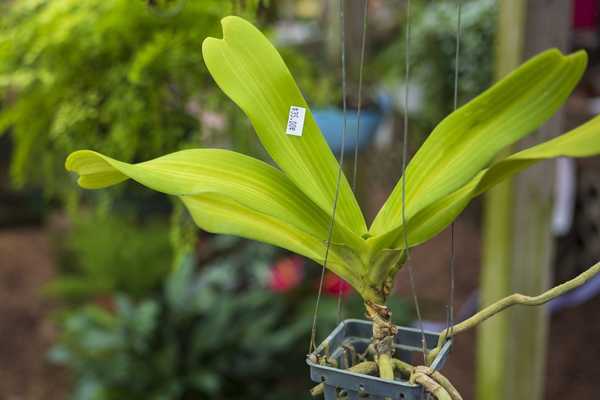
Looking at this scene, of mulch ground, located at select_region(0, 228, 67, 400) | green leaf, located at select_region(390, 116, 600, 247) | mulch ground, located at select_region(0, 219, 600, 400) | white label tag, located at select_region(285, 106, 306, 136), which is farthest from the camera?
mulch ground, located at select_region(0, 228, 67, 400)

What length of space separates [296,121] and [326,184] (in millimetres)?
51

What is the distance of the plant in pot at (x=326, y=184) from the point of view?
0.47 meters

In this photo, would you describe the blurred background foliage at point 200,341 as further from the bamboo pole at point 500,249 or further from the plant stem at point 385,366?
the plant stem at point 385,366

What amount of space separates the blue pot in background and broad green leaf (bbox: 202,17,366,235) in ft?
2.78

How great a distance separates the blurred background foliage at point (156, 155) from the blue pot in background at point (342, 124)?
0.07 m

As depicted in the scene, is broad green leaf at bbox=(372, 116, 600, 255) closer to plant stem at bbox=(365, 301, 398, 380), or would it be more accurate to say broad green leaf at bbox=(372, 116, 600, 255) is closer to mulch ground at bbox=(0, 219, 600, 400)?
plant stem at bbox=(365, 301, 398, 380)

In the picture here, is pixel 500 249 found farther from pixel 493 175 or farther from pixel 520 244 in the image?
pixel 493 175

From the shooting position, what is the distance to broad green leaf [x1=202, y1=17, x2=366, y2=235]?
1.65 feet

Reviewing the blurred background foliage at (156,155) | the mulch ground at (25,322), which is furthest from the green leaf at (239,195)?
the mulch ground at (25,322)

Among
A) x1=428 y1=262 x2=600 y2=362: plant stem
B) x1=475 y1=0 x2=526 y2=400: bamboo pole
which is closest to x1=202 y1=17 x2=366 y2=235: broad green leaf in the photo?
x1=428 y1=262 x2=600 y2=362: plant stem

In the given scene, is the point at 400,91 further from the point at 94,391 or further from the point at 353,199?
the point at 353,199

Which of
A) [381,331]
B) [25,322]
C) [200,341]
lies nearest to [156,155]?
[381,331]

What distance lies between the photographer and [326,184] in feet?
1.69

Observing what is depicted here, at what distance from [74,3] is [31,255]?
2908mm
